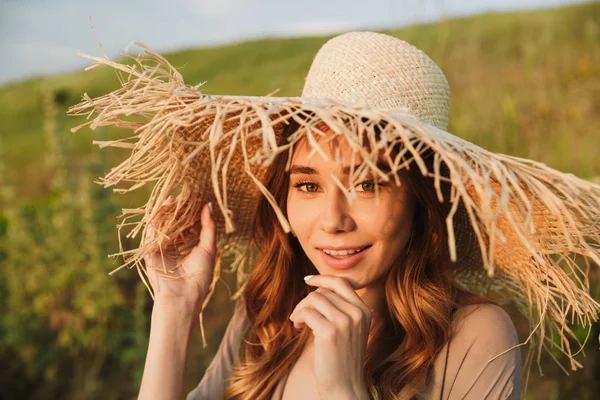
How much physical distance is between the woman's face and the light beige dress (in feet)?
1.11

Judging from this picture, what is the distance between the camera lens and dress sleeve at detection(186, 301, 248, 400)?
2291 millimetres

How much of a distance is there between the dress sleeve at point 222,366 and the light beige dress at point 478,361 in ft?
2.88

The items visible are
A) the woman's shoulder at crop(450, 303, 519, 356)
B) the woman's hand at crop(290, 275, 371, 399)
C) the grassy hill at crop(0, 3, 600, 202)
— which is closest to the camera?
the woman's hand at crop(290, 275, 371, 399)

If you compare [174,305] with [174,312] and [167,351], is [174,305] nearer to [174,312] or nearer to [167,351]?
[174,312]

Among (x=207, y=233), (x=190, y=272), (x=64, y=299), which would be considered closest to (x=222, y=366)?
(x=190, y=272)

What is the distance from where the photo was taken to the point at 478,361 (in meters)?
1.80

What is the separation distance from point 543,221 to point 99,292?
10.3 feet

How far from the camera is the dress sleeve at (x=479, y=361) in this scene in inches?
70.3

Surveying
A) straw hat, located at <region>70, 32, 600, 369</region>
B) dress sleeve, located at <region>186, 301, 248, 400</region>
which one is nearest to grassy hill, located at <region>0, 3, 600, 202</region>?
straw hat, located at <region>70, 32, 600, 369</region>

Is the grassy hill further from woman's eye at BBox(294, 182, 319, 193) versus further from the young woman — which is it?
the young woman

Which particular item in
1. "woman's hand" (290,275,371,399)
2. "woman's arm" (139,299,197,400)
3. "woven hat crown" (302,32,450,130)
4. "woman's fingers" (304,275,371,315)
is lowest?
"woman's arm" (139,299,197,400)

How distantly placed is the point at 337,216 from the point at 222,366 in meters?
1.02

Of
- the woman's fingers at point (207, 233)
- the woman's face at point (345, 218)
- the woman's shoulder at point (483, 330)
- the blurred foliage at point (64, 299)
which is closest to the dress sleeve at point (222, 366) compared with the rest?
the woman's fingers at point (207, 233)

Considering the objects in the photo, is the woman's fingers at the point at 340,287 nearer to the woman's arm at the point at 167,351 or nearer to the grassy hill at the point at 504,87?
the woman's arm at the point at 167,351
